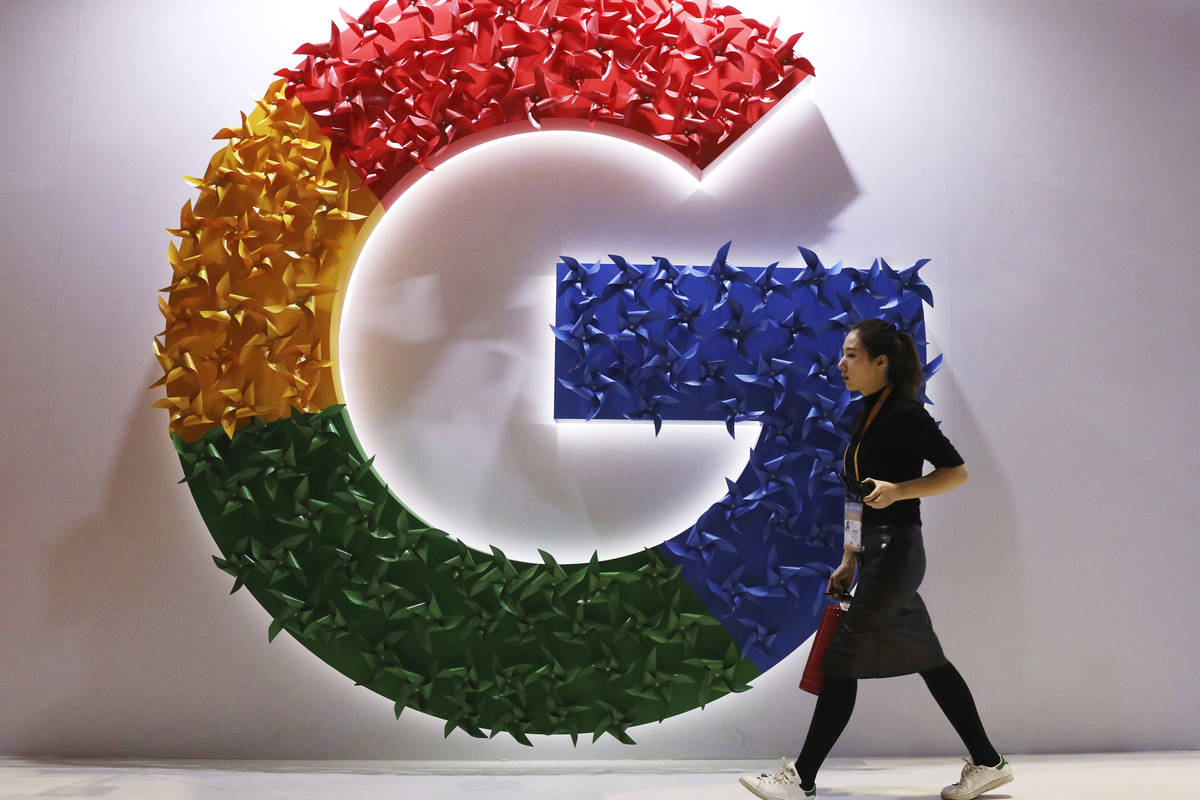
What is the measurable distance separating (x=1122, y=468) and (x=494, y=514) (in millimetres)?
2011

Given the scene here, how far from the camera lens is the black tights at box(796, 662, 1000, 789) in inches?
88.7

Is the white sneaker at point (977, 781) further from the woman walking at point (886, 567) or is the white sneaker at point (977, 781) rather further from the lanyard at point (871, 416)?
the lanyard at point (871, 416)

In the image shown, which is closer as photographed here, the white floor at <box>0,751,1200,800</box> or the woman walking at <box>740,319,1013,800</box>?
the woman walking at <box>740,319,1013,800</box>

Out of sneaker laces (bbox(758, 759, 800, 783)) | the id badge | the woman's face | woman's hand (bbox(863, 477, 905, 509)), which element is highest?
the woman's face

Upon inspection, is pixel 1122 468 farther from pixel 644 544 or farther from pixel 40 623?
pixel 40 623

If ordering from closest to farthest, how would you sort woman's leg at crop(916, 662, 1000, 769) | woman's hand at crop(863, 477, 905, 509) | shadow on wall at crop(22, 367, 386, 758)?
woman's hand at crop(863, 477, 905, 509)
woman's leg at crop(916, 662, 1000, 769)
shadow on wall at crop(22, 367, 386, 758)

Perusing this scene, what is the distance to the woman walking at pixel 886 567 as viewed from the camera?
226 centimetres

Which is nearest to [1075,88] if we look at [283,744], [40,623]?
[283,744]

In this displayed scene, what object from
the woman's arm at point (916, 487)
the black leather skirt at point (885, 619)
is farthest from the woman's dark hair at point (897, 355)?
the black leather skirt at point (885, 619)

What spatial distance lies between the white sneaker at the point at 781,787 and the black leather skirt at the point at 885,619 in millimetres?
286

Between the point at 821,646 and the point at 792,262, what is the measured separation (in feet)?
3.95

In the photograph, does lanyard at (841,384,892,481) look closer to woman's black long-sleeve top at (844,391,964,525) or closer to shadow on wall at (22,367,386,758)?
woman's black long-sleeve top at (844,391,964,525)

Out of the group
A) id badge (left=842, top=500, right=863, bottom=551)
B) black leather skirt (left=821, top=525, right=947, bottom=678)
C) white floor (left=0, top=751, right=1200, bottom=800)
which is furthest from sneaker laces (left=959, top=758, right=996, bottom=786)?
id badge (left=842, top=500, right=863, bottom=551)

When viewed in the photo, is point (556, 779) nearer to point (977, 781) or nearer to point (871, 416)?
point (977, 781)
